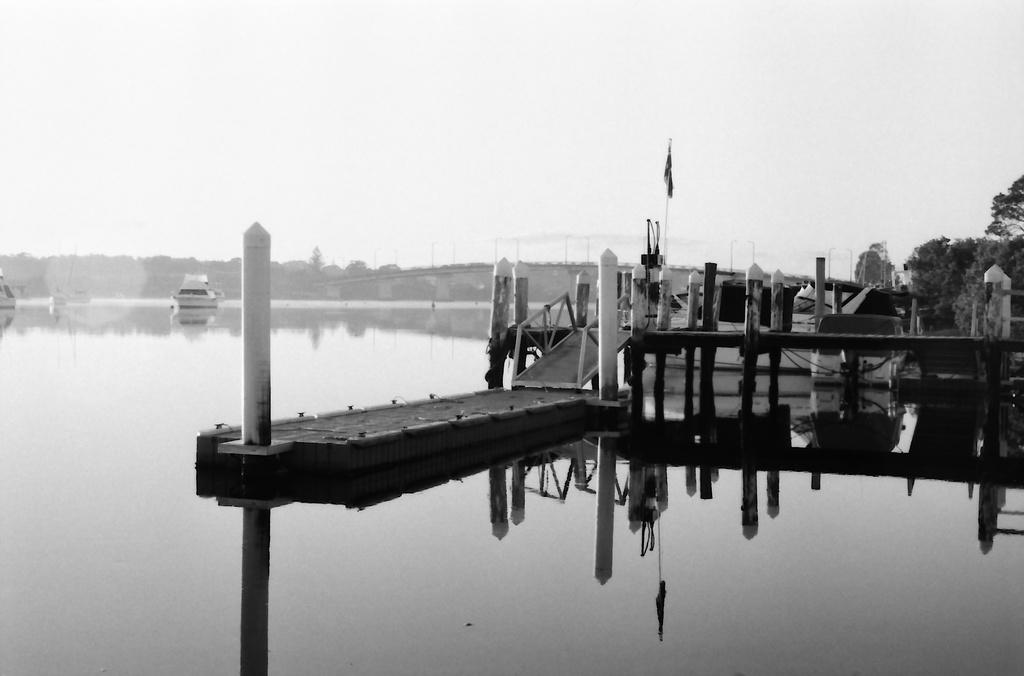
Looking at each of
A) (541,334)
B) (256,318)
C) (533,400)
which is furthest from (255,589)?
(541,334)

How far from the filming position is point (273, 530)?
11.1m

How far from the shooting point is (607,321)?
19188 mm

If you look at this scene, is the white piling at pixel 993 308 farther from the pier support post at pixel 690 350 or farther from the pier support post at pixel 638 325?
the pier support post at pixel 638 325

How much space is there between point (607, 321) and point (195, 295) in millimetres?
109133

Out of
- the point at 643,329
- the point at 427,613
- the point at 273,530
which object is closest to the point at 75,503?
the point at 273,530

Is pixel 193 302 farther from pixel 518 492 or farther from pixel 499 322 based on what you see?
pixel 518 492

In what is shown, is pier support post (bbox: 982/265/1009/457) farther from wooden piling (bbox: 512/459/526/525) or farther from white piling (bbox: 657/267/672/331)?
wooden piling (bbox: 512/459/526/525)

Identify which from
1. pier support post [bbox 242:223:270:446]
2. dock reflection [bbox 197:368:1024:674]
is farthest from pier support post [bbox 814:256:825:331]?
pier support post [bbox 242:223:270:446]

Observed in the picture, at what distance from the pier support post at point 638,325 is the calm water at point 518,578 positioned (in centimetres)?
642

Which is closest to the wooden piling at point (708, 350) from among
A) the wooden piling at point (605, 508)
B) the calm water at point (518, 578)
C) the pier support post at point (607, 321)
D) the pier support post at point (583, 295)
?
the pier support post at point (583, 295)

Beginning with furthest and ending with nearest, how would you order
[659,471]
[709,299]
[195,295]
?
[195,295]
[709,299]
[659,471]

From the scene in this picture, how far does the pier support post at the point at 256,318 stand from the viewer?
12.2m

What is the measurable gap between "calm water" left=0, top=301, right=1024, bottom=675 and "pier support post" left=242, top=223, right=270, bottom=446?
130cm

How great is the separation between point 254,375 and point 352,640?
201 inches
